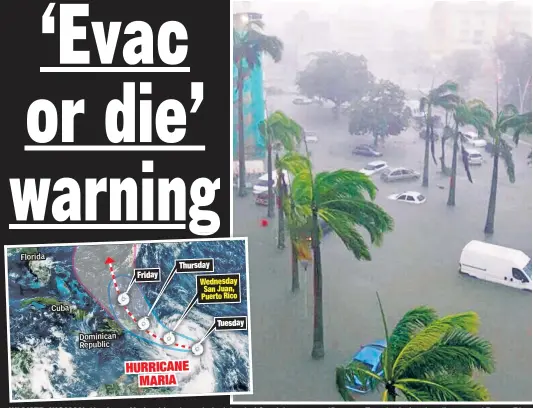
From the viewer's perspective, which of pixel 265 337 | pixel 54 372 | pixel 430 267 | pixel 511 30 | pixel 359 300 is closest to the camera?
pixel 54 372

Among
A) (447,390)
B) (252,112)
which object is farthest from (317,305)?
(252,112)

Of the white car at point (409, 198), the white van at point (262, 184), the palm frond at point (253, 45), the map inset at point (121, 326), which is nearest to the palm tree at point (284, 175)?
the white van at point (262, 184)

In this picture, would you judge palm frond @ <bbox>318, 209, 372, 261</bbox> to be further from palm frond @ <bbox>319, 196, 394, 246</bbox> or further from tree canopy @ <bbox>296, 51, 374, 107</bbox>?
tree canopy @ <bbox>296, 51, 374, 107</bbox>

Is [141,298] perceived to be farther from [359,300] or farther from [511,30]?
[511,30]

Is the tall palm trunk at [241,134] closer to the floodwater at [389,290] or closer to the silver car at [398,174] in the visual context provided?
the floodwater at [389,290]

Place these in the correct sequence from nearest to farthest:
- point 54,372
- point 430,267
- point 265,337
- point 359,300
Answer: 1. point 54,372
2. point 265,337
3. point 359,300
4. point 430,267

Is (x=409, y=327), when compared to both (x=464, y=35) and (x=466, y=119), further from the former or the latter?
(x=464, y=35)

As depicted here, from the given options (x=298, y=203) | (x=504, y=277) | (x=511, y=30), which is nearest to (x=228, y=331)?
(x=298, y=203)
